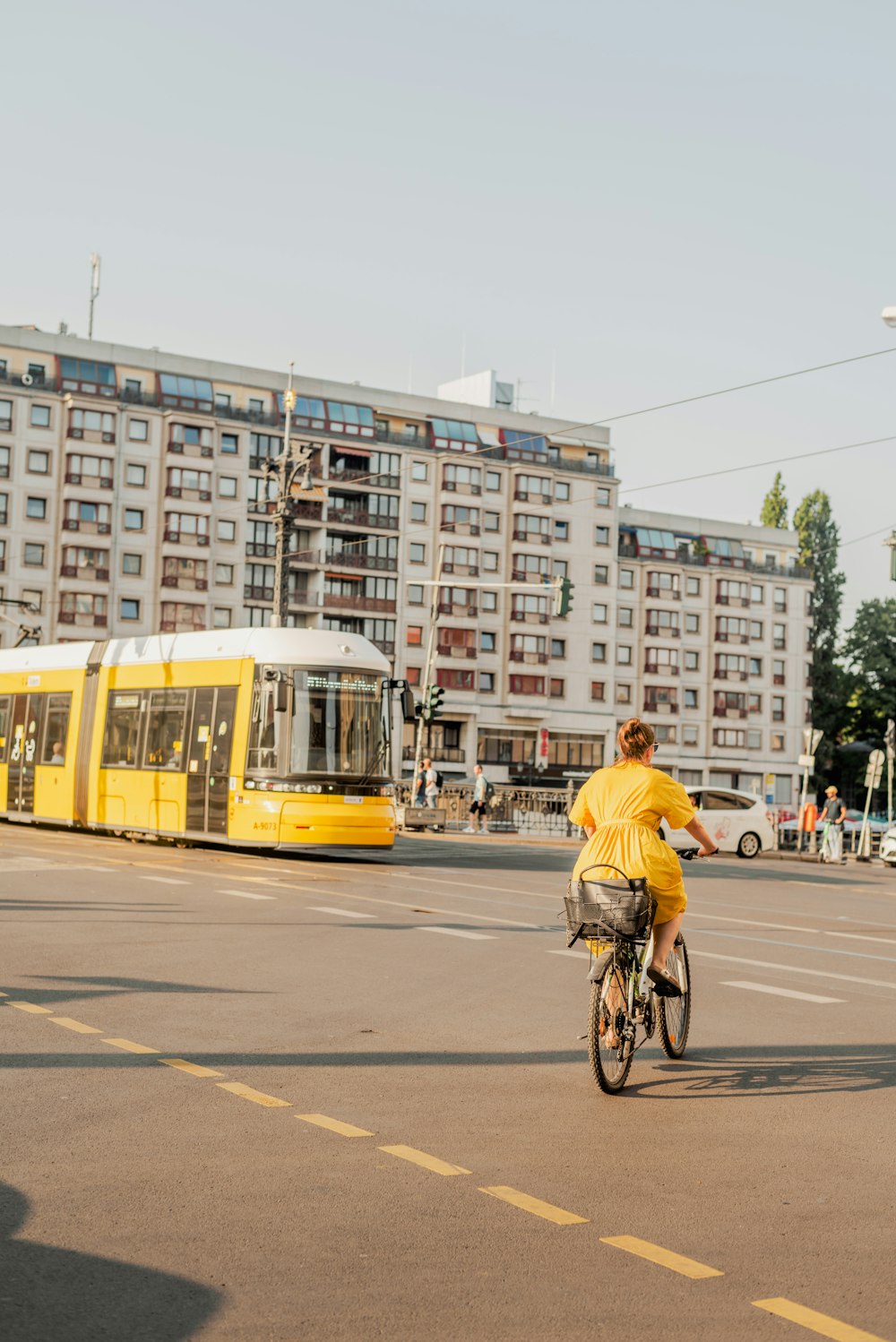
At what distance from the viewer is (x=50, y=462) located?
268 ft

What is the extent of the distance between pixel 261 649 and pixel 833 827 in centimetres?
1816

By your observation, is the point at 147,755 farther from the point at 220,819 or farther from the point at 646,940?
the point at 646,940

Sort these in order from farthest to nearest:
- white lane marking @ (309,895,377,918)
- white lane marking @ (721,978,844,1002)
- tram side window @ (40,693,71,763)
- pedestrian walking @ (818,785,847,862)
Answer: pedestrian walking @ (818,785,847,862) < tram side window @ (40,693,71,763) < white lane marking @ (309,895,377,918) < white lane marking @ (721,978,844,1002)

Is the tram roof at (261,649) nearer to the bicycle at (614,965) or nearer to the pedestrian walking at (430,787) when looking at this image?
the pedestrian walking at (430,787)

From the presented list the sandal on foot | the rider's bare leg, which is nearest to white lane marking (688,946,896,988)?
the sandal on foot

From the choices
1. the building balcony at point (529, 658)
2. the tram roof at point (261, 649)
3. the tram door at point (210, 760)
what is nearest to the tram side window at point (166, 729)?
the tram door at point (210, 760)

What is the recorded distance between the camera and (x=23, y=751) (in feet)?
107

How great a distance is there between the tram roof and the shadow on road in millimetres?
19809

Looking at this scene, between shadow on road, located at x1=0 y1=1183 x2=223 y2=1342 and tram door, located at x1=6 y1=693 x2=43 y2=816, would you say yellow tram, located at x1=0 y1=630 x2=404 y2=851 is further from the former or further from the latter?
shadow on road, located at x1=0 y1=1183 x2=223 y2=1342

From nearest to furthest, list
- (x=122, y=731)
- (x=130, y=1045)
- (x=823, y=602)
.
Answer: (x=130, y=1045), (x=122, y=731), (x=823, y=602)

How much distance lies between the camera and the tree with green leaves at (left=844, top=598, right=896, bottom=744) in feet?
330

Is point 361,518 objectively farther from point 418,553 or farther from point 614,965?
point 614,965

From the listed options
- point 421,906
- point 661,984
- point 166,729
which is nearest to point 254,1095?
point 661,984

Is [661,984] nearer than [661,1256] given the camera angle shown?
No
